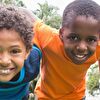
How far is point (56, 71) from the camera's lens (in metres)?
2.42

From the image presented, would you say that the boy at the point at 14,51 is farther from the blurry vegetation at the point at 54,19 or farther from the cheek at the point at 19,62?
the blurry vegetation at the point at 54,19

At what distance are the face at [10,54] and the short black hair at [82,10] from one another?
1.09ft

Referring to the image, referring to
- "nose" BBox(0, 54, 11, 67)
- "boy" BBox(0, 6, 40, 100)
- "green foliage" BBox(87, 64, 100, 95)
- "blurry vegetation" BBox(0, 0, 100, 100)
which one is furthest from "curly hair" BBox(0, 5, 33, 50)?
"green foliage" BBox(87, 64, 100, 95)

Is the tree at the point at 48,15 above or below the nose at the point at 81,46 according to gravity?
below

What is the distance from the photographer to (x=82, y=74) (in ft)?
8.11

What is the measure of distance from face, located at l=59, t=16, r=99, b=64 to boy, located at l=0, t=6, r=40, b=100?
8.4 inches

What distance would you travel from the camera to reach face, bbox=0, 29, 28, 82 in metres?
1.87

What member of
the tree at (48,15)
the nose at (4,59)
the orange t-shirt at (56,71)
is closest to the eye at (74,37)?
the orange t-shirt at (56,71)

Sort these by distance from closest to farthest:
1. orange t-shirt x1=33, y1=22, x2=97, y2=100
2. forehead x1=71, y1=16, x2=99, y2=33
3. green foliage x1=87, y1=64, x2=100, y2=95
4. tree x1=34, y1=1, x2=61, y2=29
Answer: forehead x1=71, y1=16, x2=99, y2=33 → orange t-shirt x1=33, y1=22, x2=97, y2=100 → tree x1=34, y1=1, x2=61, y2=29 → green foliage x1=87, y1=64, x2=100, y2=95

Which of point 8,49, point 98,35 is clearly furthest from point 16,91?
point 98,35

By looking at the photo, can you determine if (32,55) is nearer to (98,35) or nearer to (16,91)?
(16,91)

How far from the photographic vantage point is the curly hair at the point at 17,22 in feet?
6.16

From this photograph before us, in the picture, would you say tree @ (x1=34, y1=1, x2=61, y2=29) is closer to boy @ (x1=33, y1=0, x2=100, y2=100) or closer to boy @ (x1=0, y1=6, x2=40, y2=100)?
boy @ (x1=33, y1=0, x2=100, y2=100)

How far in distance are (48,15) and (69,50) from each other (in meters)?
2.11
